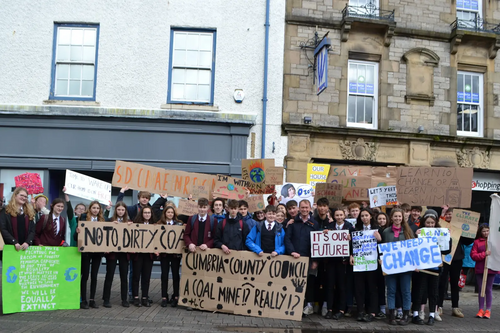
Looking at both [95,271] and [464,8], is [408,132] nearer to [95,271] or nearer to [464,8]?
[464,8]

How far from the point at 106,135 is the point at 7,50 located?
11.4 feet

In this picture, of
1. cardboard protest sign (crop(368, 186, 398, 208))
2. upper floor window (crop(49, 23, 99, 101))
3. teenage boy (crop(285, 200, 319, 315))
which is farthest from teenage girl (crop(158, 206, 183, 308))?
upper floor window (crop(49, 23, 99, 101))

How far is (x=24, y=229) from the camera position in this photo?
300 inches

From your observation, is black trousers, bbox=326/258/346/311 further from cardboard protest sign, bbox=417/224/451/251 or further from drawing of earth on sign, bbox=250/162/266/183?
drawing of earth on sign, bbox=250/162/266/183

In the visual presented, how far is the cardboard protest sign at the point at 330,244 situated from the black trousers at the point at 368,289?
0.49 meters

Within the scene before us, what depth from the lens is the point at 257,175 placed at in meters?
10.2

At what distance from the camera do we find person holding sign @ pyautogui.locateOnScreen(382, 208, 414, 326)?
25.0ft

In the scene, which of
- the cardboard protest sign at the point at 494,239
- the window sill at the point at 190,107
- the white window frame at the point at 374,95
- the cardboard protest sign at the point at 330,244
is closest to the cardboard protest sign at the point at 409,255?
the cardboard protest sign at the point at 330,244

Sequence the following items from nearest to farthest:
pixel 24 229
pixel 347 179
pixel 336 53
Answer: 1. pixel 24 229
2. pixel 347 179
3. pixel 336 53

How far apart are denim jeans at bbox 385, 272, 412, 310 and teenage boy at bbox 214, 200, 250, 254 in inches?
94.2

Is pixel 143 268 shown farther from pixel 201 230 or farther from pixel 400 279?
pixel 400 279

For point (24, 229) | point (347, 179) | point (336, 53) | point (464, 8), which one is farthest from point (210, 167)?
point (464, 8)

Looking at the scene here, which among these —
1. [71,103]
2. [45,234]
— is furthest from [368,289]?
[71,103]

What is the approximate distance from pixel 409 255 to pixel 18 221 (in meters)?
6.06
